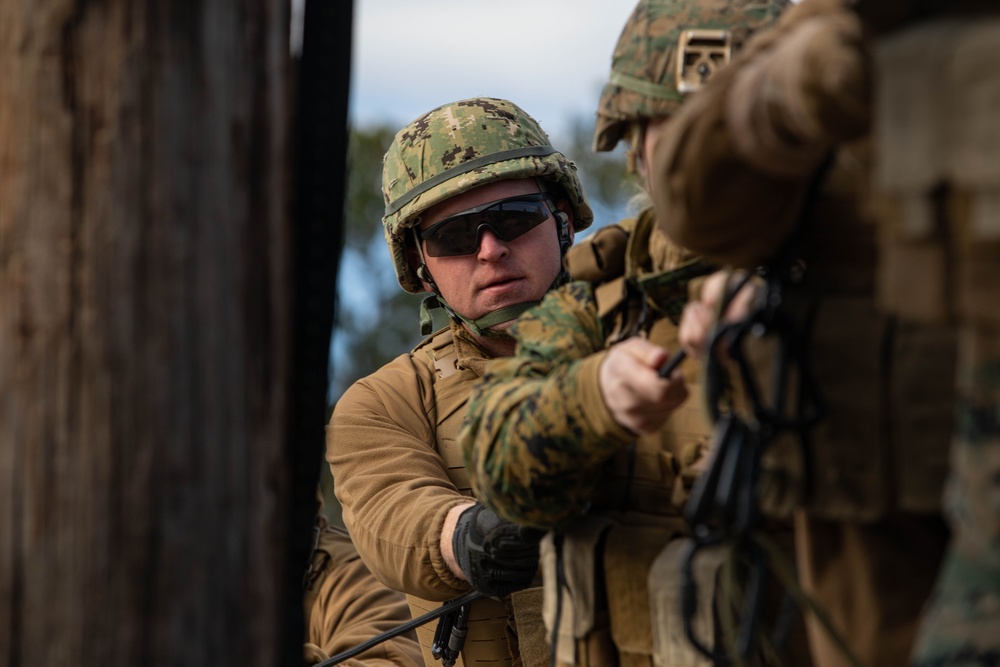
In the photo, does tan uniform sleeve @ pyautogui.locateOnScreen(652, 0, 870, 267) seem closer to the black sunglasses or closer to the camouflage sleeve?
the camouflage sleeve

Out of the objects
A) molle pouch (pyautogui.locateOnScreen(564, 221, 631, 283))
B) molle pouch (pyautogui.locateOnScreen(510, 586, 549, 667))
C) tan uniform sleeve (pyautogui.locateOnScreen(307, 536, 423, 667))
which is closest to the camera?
molle pouch (pyautogui.locateOnScreen(564, 221, 631, 283))

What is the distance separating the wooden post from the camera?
2412 millimetres

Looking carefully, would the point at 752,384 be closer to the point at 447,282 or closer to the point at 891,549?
the point at 891,549

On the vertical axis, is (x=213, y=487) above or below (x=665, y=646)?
above

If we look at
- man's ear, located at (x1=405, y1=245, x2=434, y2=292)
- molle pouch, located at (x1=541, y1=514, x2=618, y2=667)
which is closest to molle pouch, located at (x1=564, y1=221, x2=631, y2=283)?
molle pouch, located at (x1=541, y1=514, x2=618, y2=667)

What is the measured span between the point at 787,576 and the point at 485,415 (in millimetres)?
1100

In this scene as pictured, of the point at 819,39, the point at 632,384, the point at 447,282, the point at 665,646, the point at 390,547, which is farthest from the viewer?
the point at 447,282

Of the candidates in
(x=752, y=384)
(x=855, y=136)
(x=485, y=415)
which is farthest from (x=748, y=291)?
(x=485, y=415)

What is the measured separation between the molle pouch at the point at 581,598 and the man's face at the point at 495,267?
1826 mm

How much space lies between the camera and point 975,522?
204 cm

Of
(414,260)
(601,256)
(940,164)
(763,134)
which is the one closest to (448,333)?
(414,260)

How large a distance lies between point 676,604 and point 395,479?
2129mm

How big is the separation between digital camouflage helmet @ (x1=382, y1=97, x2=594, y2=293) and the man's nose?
191 millimetres

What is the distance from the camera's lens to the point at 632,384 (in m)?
3.01
